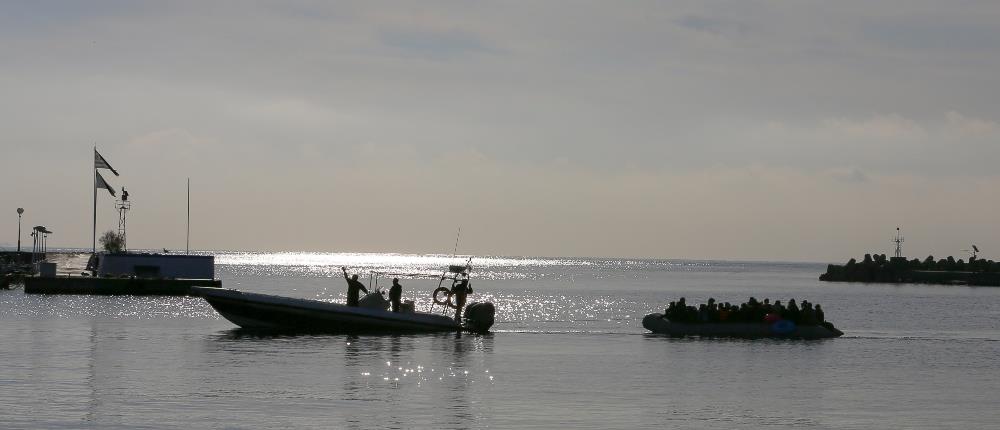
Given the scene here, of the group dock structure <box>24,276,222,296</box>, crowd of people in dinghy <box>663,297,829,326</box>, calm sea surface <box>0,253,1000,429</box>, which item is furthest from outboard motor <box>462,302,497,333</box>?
dock structure <box>24,276,222,296</box>

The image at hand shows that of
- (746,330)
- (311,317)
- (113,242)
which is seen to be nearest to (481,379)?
(311,317)

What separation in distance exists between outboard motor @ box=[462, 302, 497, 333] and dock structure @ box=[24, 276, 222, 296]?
46520 mm

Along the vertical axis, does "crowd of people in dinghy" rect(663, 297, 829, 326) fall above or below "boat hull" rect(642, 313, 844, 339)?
above

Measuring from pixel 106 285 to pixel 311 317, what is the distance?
4680 centimetres

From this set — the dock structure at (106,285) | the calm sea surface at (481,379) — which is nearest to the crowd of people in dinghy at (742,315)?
the calm sea surface at (481,379)

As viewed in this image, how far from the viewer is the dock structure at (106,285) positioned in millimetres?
96188

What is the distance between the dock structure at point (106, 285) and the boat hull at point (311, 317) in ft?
140

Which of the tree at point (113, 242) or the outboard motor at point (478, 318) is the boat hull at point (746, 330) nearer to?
the outboard motor at point (478, 318)

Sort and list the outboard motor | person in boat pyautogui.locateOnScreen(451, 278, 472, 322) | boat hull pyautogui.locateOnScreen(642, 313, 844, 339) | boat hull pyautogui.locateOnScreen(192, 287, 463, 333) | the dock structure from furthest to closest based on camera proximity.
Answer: the dock structure, boat hull pyautogui.locateOnScreen(642, 313, 844, 339), the outboard motor, person in boat pyautogui.locateOnScreen(451, 278, 472, 322), boat hull pyautogui.locateOnScreen(192, 287, 463, 333)

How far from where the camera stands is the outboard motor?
56.5m

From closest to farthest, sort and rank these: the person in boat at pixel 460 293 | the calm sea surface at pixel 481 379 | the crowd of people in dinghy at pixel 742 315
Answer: the calm sea surface at pixel 481 379 → the person in boat at pixel 460 293 → the crowd of people in dinghy at pixel 742 315

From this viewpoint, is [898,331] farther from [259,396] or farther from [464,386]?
[259,396]

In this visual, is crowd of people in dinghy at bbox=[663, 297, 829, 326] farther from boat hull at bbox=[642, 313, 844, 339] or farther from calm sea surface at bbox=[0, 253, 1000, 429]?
calm sea surface at bbox=[0, 253, 1000, 429]

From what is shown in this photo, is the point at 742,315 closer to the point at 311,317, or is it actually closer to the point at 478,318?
the point at 478,318
